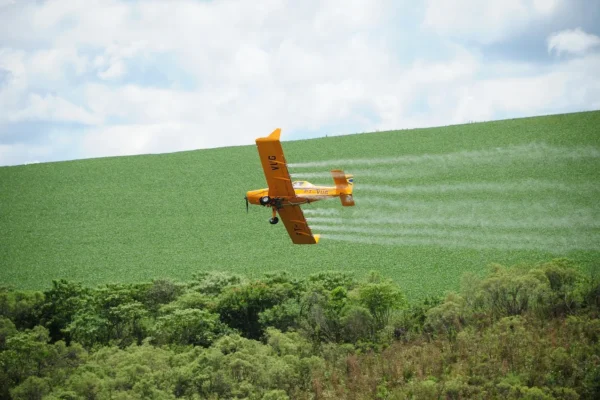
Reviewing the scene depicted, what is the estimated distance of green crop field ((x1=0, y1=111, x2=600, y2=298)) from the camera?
74938 millimetres

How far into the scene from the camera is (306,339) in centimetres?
5712

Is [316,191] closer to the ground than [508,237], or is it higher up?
higher up

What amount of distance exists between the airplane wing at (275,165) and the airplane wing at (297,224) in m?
2.14

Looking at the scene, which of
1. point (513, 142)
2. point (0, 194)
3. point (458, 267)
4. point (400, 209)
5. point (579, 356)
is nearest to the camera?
point (579, 356)

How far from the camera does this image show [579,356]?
1954 inches

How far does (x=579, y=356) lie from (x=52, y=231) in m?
59.4

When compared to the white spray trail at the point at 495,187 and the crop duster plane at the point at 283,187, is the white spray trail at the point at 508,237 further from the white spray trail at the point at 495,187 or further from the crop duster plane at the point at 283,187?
the crop duster plane at the point at 283,187

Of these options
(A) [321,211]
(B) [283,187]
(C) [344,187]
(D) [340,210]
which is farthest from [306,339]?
(A) [321,211]

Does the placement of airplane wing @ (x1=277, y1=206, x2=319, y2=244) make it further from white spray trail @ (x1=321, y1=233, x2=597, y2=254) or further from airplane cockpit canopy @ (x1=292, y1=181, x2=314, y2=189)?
white spray trail @ (x1=321, y1=233, x2=597, y2=254)

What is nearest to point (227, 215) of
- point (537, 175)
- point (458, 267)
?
point (458, 267)

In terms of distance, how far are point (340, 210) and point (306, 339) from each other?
25.7 metres

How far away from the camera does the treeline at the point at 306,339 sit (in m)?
49.3

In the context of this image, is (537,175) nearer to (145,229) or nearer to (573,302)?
(573,302)

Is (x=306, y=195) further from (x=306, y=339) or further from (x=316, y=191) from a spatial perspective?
(x=306, y=339)
